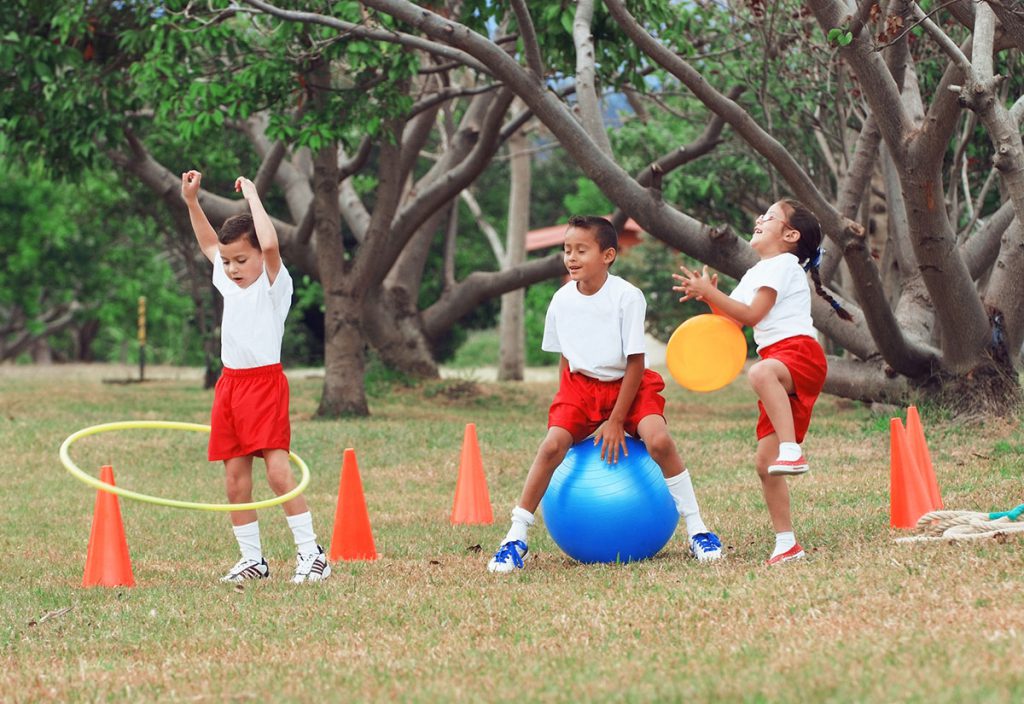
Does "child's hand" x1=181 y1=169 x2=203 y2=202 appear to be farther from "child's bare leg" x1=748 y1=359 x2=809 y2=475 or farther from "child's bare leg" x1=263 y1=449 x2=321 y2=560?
"child's bare leg" x1=748 y1=359 x2=809 y2=475

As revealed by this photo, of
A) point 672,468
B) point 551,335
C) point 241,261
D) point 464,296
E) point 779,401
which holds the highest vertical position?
point 241,261

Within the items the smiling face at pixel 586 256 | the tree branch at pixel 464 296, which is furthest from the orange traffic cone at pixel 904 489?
the tree branch at pixel 464 296

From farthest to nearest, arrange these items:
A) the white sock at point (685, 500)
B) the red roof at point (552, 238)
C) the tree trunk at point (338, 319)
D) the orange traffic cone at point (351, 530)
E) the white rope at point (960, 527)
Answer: the red roof at point (552, 238), the tree trunk at point (338, 319), the orange traffic cone at point (351, 530), the white sock at point (685, 500), the white rope at point (960, 527)

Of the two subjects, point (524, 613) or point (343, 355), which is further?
point (343, 355)

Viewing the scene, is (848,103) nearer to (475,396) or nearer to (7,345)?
(475,396)

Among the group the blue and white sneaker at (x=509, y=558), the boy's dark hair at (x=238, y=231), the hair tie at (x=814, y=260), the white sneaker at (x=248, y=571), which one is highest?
the boy's dark hair at (x=238, y=231)

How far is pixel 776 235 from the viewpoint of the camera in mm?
6375

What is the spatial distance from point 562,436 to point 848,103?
9933mm

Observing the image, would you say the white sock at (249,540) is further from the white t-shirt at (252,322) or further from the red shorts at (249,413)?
the white t-shirt at (252,322)

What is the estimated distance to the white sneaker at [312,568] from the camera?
646cm

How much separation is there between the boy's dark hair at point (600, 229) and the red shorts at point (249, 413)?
1.63 m

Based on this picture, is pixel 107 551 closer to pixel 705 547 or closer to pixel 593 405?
pixel 593 405

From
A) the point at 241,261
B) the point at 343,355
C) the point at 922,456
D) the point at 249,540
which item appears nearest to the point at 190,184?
the point at 241,261

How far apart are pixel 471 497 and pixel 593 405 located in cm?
252
